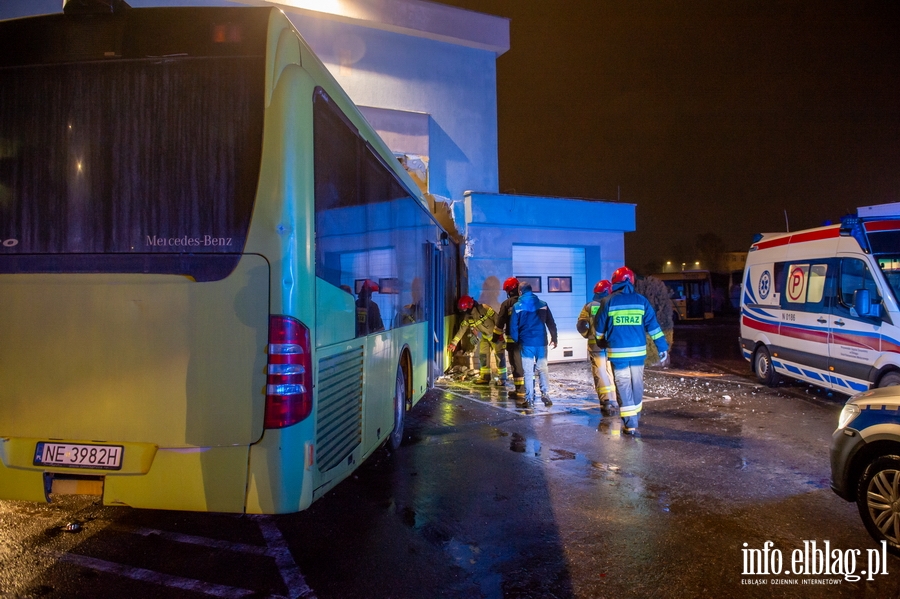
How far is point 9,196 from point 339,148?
2053mm

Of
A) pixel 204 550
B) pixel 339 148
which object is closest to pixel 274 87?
pixel 339 148

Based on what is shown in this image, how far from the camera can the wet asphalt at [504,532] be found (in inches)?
134

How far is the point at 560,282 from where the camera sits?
51.4ft

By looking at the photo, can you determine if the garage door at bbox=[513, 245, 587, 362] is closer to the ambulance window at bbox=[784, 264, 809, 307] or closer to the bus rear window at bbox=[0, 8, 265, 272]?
the ambulance window at bbox=[784, 264, 809, 307]

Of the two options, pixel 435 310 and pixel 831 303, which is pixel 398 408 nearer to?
pixel 435 310

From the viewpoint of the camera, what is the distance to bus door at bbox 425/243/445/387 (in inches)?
349

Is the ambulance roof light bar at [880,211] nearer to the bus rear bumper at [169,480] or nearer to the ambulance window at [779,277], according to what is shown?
the ambulance window at [779,277]

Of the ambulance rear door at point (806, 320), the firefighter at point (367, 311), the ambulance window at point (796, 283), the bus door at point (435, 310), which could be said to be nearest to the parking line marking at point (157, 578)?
the firefighter at point (367, 311)

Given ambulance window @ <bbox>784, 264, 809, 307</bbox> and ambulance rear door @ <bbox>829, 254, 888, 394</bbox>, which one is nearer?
ambulance rear door @ <bbox>829, 254, 888, 394</bbox>

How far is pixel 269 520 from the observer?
4.50m

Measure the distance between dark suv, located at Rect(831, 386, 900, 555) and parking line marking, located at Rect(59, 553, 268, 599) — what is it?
13.3ft

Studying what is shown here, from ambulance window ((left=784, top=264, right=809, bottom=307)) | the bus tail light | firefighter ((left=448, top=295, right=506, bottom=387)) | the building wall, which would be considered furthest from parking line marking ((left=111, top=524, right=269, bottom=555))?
the building wall

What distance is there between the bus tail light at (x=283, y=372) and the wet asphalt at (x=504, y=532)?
3.49ft

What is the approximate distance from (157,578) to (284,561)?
29.7 inches
